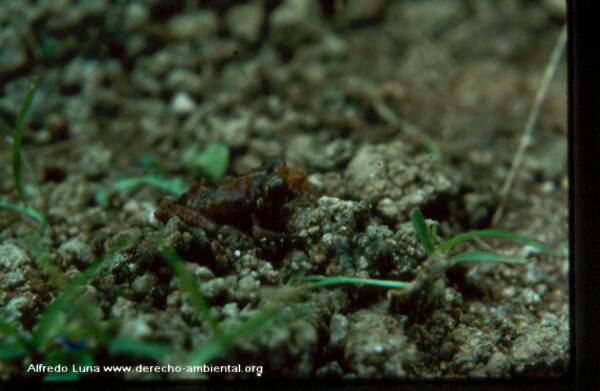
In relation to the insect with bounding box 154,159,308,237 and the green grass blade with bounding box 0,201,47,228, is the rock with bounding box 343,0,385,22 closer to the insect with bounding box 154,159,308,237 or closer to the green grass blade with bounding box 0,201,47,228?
the insect with bounding box 154,159,308,237

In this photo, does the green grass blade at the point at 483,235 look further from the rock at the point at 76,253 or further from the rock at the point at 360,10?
the rock at the point at 360,10

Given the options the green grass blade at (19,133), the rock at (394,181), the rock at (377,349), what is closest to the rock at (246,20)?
the rock at (394,181)

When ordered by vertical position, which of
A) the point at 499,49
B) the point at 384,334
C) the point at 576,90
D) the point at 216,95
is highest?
the point at 499,49

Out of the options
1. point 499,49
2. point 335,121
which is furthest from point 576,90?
point 499,49

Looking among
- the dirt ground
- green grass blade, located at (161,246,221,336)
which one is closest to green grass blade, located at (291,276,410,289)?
the dirt ground

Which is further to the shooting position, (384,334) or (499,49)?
(499,49)

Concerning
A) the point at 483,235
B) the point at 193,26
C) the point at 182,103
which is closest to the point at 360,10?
the point at 193,26

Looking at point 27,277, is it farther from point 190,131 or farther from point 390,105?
point 390,105
